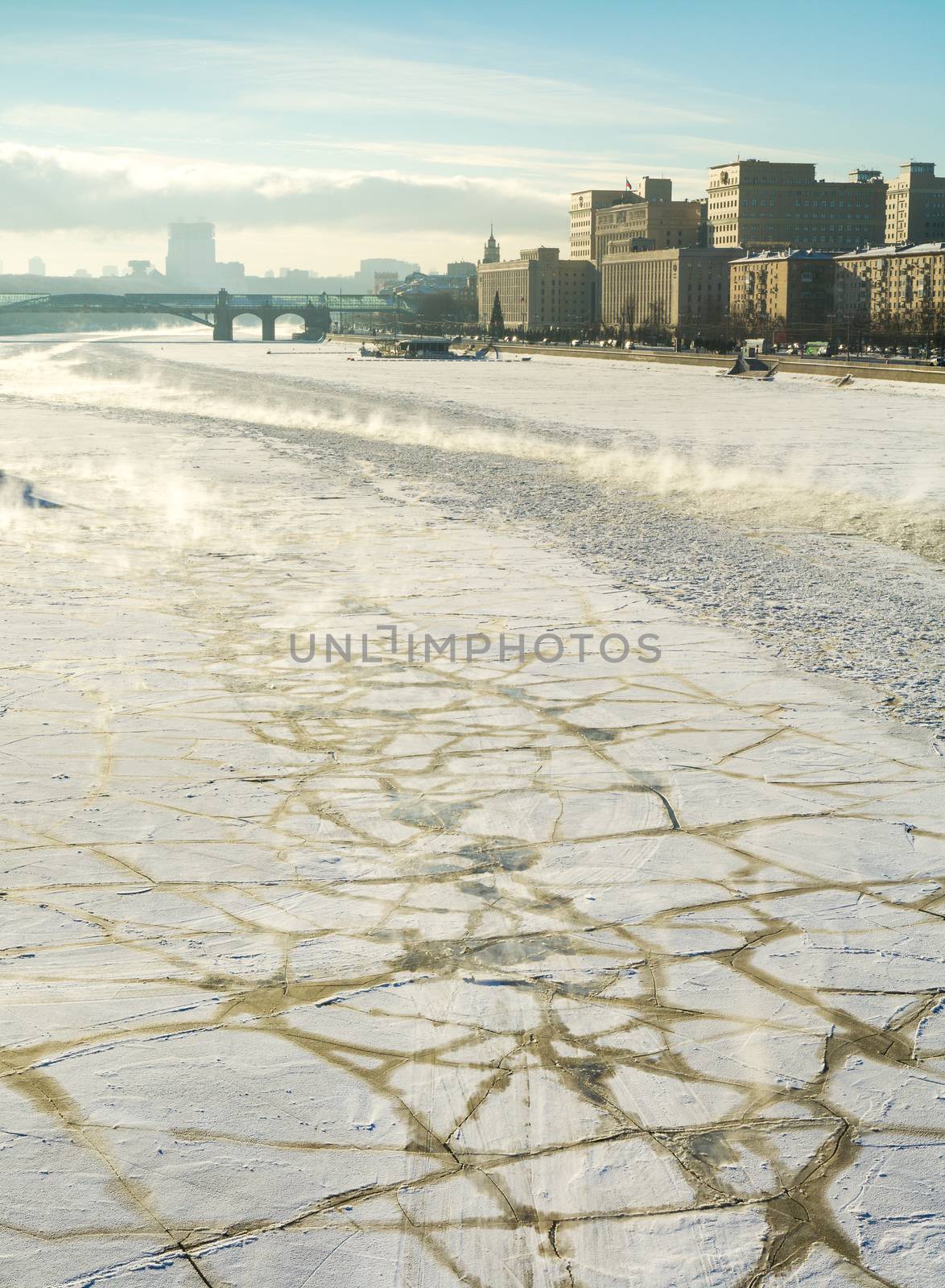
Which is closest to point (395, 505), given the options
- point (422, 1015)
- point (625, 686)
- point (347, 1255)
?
point (625, 686)

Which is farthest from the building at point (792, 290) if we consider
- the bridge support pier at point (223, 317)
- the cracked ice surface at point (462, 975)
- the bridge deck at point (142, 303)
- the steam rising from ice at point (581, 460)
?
the cracked ice surface at point (462, 975)

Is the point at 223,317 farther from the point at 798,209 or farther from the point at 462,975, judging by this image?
the point at 462,975

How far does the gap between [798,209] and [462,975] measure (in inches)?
7386

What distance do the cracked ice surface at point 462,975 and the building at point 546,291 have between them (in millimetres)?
165662

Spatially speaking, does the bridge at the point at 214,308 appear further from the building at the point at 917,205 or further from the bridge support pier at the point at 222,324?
the building at the point at 917,205

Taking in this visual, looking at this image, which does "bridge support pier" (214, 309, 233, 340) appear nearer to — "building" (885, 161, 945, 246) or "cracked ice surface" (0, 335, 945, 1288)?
"building" (885, 161, 945, 246)

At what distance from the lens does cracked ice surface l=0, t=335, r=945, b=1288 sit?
10.5ft

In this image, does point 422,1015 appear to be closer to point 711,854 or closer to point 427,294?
point 711,854

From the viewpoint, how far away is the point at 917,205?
17862cm

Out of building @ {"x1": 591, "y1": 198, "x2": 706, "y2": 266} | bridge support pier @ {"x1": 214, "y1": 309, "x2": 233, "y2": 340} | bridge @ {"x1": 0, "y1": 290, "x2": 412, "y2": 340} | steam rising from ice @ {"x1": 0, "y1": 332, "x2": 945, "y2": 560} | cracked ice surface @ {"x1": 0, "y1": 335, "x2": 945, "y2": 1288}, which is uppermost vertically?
building @ {"x1": 591, "y1": 198, "x2": 706, "y2": 266}

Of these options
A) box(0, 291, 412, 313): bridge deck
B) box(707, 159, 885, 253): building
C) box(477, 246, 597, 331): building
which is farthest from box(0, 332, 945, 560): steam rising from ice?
box(707, 159, 885, 253): building

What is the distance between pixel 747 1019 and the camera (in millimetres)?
4051

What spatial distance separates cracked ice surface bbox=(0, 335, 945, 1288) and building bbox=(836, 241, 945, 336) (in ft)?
281

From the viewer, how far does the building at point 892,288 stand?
92125 mm
